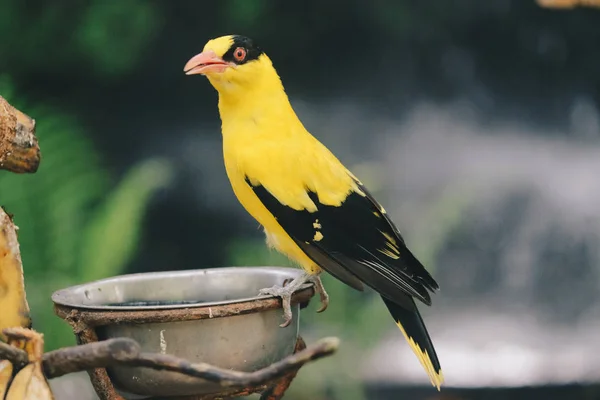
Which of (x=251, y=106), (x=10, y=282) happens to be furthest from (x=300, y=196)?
(x=10, y=282)

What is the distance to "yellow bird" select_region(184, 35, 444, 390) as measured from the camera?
53.1 inches

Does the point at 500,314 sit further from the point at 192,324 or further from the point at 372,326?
the point at 192,324

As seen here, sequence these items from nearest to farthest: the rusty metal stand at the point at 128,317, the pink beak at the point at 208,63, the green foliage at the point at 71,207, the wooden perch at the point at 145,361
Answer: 1. the wooden perch at the point at 145,361
2. the rusty metal stand at the point at 128,317
3. the pink beak at the point at 208,63
4. the green foliage at the point at 71,207

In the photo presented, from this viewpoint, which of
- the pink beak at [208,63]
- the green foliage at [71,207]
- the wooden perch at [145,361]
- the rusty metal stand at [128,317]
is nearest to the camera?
the wooden perch at [145,361]

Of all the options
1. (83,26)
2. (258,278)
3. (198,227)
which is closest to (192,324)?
(258,278)

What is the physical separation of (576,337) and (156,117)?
5.58 feet

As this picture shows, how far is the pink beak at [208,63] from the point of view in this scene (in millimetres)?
1317

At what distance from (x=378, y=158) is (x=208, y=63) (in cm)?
150

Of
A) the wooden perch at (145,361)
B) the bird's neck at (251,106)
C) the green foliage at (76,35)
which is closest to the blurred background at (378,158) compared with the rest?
the green foliage at (76,35)

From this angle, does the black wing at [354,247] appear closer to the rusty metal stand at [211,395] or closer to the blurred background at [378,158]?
the rusty metal stand at [211,395]

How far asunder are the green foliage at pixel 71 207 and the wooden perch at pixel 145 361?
174cm

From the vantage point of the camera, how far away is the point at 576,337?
8.98 ft

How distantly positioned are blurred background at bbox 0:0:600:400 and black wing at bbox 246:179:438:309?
1294 mm

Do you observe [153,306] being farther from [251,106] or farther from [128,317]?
[251,106]
